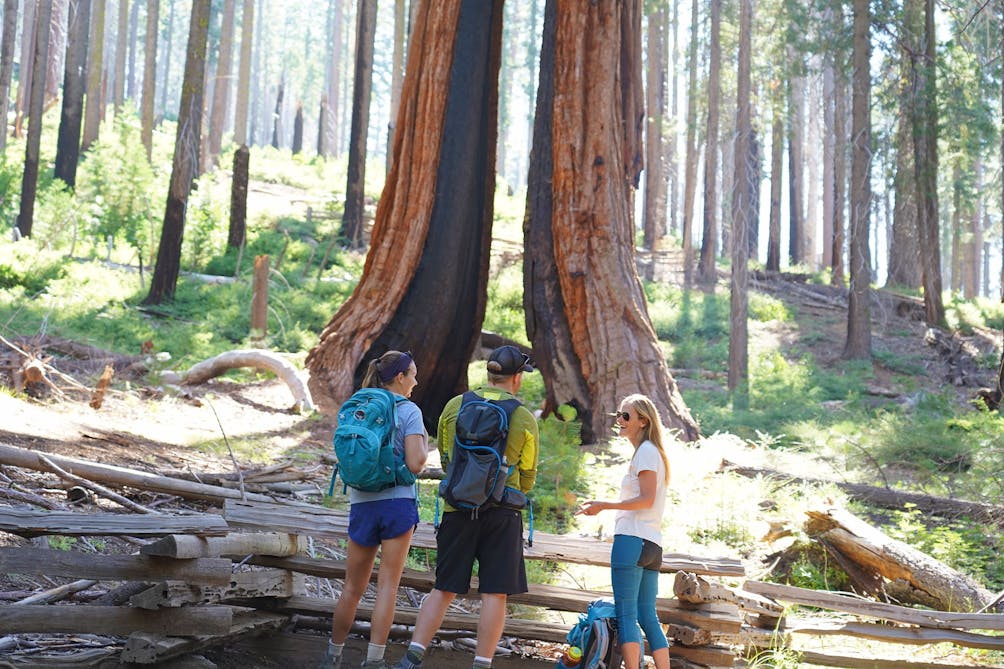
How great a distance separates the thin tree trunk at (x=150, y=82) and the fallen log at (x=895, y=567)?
89.6 feet

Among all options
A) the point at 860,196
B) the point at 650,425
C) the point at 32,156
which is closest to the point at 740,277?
the point at 860,196

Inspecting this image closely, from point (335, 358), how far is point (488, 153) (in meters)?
3.31

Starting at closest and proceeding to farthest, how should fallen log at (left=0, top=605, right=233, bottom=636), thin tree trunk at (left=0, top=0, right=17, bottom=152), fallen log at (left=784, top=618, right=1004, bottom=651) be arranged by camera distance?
fallen log at (left=0, top=605, right=233, bottom=636), fallen log at (left=784, top=618, right=1004, bottom=651), thin tree trunk at (left=0, top=0, right=17, bottom=152)

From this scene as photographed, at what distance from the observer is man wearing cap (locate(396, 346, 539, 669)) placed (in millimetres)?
4812

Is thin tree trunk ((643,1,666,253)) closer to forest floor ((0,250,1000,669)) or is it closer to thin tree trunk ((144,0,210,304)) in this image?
thin tree trunk ((144,0,210,304))

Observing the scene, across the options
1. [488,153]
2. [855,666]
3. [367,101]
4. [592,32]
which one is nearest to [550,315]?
[488,153]

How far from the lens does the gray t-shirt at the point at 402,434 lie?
16.0 ft

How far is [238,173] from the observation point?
2205 cm

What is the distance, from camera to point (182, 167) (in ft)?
59.0

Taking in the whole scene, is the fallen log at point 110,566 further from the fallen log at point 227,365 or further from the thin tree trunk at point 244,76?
the thin tree trunk at point 244,76

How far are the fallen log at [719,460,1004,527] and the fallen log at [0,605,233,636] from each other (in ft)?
20.5

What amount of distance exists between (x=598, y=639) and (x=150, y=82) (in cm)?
3342

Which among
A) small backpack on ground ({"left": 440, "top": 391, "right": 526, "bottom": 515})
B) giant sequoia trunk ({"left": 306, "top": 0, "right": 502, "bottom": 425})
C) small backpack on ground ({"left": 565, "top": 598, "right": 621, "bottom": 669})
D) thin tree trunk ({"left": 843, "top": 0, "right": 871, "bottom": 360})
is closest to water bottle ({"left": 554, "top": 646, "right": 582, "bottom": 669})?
small backpack on ground ({"left": 565, "top": 598, "right": 621, "bottom": 669})

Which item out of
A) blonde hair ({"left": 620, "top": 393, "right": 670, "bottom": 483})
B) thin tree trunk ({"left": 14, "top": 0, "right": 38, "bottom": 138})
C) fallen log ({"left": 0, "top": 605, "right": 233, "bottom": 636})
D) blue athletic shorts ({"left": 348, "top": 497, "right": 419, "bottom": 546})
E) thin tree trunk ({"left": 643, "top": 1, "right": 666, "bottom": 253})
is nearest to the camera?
fallen log ({"left": 0, "top": 605, "right": 233, "bottom": 636})
